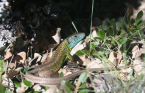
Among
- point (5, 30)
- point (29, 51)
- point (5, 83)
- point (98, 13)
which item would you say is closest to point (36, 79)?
point (5, 83)

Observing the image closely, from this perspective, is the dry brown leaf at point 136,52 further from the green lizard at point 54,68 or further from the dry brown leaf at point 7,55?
the dry brown leaf at point 7,55

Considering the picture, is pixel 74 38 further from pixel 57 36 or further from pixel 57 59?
pixel 57 59

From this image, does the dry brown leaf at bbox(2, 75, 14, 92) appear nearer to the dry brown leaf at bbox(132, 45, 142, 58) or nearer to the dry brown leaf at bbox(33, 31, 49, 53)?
the dry brown leaf at bbox(33, 31, 49, 53)

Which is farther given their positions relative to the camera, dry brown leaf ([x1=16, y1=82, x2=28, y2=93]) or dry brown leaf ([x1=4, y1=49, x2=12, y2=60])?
dry brown leaf ([x1=4, y1=49, x2=12, y2=60])

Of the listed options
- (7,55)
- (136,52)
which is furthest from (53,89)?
(136,52)

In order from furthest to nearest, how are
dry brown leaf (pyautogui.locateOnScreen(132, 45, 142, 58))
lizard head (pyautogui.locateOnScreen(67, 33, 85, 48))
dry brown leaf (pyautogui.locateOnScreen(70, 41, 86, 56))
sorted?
lizard head (pyautogui.locateOnScreen(67, 33, 85, 48)) → dry brown leaf (pyautogui.locateOnScreen(70, 41, 86, 56)) → dry brown leaf (pyautogui.locateOnScreen(132, 45, 142, 58))

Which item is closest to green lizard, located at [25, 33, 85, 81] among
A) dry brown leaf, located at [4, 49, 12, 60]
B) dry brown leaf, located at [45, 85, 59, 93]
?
dry brown leaf, located at [45, 85, 59, 93]

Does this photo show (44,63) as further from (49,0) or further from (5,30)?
(49,0)

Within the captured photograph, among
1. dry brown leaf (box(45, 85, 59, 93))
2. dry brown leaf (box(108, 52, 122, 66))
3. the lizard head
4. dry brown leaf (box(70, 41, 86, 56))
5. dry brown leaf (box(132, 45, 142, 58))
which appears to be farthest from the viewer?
the lizard head

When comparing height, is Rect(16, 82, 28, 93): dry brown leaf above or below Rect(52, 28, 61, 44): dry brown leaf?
below
